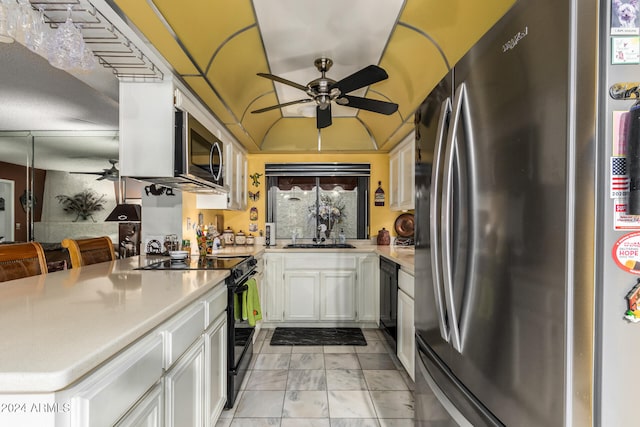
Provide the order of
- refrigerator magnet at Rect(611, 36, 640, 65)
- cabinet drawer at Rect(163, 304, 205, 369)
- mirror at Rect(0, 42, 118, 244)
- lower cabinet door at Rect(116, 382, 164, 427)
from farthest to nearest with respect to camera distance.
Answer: mirror at Rect(0, 42, 118, 244) → cabinet drawer at Rect(163, 304, 205, 369) → lower cabinet door at Rect(116, 382, 164, 427) → refrigerator magnet at Rect(611, 36, 640, 65)

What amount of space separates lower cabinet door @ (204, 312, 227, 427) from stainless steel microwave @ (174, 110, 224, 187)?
3.04 feet

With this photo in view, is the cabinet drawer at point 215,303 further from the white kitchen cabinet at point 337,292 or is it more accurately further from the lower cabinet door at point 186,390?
the white kitchen cabinet at point 337,292

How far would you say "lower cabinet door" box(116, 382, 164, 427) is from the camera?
0.90 metres

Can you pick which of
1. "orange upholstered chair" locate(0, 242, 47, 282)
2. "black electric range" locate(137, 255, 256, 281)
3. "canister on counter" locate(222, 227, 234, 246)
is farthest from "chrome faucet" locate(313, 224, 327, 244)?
"orange upholstered chair" locate(0, 242, 47, 282)

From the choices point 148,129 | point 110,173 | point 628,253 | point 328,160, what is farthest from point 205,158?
point 110,173

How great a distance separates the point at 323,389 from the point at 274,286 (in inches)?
56.9

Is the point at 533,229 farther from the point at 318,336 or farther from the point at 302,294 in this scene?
the point at 302,294

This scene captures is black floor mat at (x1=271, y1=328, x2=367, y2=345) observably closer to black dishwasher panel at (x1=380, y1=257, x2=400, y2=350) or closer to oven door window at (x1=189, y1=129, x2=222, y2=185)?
black dishwasher panel at (x1=380, y1=257, x2=400, y2=350)

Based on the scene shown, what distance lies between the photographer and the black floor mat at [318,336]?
10.4 ft

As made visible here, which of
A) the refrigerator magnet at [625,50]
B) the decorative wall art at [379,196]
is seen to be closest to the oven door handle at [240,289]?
the refrigerator magnet at [625,50]

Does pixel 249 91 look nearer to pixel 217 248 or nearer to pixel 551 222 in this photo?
pixel 217 248

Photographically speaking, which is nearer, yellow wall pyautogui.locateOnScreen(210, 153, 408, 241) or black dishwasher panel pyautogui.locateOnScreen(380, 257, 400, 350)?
black dishwasher panel pyautogui.locateOnScreen(380, 257, 400, 350)

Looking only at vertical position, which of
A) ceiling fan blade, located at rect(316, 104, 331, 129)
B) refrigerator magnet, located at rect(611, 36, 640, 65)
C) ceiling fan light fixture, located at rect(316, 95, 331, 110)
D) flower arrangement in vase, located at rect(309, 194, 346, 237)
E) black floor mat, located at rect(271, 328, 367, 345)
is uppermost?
ceiling fan light fixture, located at rect(316, 95, 331, 110)

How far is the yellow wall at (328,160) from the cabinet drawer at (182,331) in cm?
264
